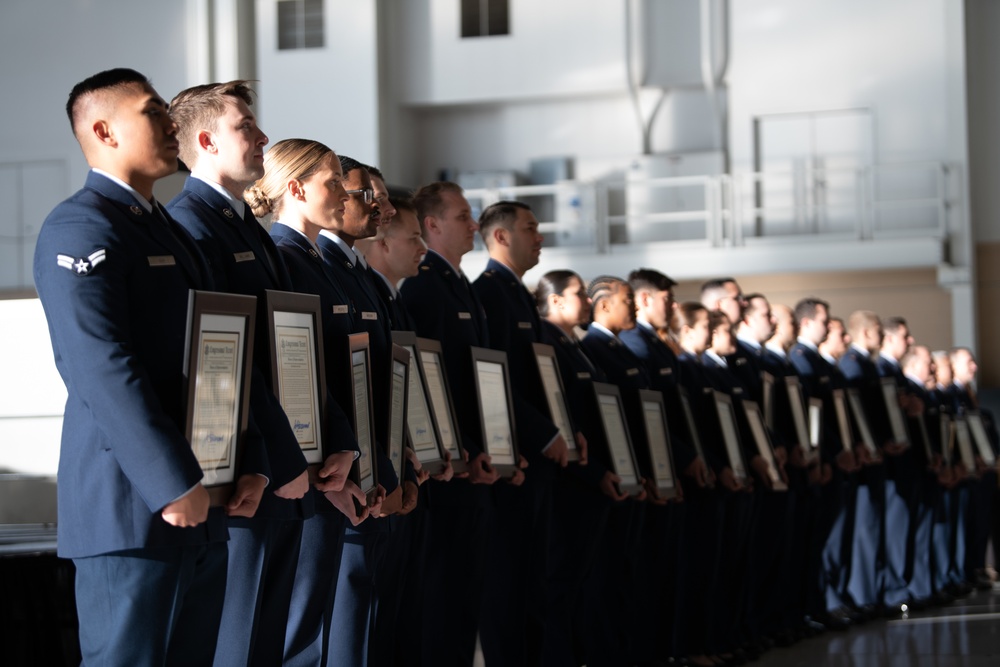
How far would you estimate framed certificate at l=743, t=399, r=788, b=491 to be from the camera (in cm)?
622

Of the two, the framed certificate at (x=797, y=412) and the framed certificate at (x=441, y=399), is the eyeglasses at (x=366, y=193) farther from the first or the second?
the framed certificate at (x=797, y=412)

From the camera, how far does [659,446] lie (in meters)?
5.38

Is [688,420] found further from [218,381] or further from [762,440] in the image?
[218,381]

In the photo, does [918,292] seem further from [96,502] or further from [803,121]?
[96,502]

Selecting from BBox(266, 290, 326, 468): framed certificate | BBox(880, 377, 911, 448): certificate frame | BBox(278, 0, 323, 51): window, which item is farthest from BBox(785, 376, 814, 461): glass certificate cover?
BBox(278, 0, 323, 51): window

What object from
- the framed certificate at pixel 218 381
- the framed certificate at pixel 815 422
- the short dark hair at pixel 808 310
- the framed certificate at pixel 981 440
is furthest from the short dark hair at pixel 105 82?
the framed certificate at pixel 981 440

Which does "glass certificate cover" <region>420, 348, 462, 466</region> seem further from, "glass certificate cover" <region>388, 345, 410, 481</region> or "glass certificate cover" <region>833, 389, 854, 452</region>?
"glass certificate cover" <region>833, 389, 854, 452</region>

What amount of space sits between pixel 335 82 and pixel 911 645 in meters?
11.4

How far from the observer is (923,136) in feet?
48.6

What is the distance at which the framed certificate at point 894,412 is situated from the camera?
8086 mm

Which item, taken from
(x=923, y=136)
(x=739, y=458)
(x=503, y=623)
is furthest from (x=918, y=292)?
(x=503, y=623)

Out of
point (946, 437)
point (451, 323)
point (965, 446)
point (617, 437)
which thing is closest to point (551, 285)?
point (617, 437)

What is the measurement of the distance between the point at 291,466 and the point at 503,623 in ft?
6.59

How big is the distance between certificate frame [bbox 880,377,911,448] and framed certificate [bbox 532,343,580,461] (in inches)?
158
